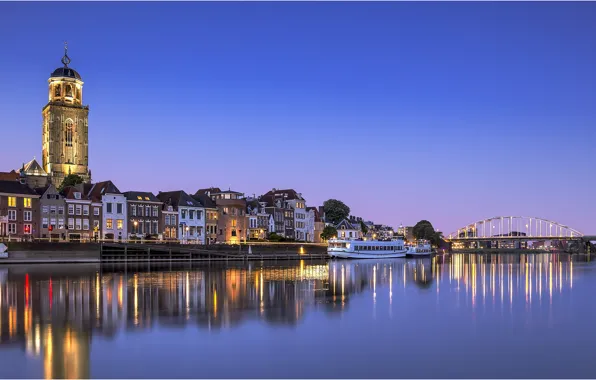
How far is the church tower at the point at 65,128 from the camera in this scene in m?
132

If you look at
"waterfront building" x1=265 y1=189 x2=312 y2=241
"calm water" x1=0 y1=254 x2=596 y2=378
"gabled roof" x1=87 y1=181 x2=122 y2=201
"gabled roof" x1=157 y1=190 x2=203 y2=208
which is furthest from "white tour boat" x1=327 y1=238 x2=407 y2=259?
"calm water" x1=0 y1=254 x2=596 y2=378

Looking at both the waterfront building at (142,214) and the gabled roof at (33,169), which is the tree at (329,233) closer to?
the waterfront building at (142,214)

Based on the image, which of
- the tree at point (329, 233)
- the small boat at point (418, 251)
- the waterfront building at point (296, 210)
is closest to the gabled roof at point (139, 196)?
the waterfront building at point (296, 210)

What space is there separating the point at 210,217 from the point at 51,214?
28.1m

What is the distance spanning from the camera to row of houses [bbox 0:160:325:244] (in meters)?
82.2

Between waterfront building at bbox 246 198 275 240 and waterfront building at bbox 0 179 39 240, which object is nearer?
waterfront building at bbox 0 179 39 240

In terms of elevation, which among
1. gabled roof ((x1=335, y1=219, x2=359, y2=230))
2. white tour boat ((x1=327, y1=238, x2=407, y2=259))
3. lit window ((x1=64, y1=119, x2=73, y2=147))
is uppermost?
lit window ((x1=64, y1=119, x2=73, y2=147))

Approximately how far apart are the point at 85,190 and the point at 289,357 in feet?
261

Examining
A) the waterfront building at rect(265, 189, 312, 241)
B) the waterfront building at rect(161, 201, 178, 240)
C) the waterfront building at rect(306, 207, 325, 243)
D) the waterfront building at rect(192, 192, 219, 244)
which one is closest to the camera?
the waterfront building at rect(161, 201, 178, 240)

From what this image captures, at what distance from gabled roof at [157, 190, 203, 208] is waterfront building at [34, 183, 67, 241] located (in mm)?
19756

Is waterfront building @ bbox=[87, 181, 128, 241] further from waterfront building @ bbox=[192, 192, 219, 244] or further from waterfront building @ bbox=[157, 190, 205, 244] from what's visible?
waterfront building @ bbox=[192, 192, 219, 244]

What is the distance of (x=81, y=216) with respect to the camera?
87.6 meters

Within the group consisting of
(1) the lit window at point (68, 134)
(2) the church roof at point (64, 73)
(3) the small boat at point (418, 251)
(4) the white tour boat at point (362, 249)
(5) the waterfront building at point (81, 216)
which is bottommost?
(3) the small boat at point (418, 251)

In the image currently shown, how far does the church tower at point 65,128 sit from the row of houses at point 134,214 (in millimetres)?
14787
